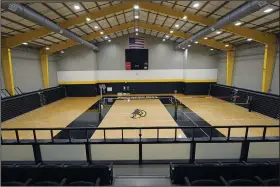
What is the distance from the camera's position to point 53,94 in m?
16.6

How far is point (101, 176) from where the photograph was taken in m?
3.66

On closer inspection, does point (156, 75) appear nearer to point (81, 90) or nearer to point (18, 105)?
point (81, 90)

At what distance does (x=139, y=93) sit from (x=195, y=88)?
21.3 ft

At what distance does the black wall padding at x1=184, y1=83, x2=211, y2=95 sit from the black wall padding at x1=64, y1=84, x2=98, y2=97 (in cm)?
1055

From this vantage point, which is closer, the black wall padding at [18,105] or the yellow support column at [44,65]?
the black wall padding at [18,105]

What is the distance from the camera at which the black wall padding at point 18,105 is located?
10.2 m

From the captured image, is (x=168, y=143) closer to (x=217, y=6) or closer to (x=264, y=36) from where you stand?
(x=217, y=6)

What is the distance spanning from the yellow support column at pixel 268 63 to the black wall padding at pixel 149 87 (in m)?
9.63

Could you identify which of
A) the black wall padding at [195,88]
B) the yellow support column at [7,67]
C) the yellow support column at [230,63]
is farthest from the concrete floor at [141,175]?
the black wall padding at [195,88]

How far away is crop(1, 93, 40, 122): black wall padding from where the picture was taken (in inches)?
402

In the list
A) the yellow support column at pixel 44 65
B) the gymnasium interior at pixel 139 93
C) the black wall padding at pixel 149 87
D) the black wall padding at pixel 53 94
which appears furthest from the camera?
the black wall padding at pixel 149 87

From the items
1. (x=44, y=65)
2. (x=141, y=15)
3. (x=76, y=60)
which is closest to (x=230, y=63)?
(x=141, y=15)

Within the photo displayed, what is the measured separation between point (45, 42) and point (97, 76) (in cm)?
640

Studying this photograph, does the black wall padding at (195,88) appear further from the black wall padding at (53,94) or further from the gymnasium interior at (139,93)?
the black wall padding at (53,94)
